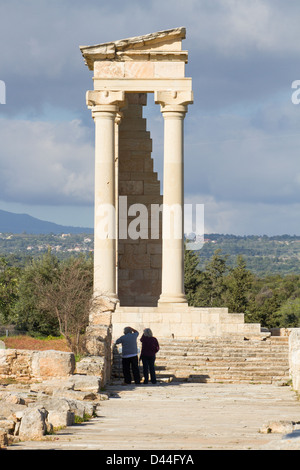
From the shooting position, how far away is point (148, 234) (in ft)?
155

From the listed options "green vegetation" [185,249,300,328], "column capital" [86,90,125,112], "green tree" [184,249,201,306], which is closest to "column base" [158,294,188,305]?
"column capital" [86,90,125,112]

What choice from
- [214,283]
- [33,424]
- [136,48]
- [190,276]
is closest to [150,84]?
[136,48]

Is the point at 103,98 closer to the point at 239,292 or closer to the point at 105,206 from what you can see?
the point at 105,206

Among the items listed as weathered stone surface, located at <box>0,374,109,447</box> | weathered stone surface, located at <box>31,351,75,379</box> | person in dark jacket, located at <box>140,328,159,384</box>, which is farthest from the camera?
person in dark jacket, located at <box>140,328,159,384</box>

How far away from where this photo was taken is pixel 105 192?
40.3 meters

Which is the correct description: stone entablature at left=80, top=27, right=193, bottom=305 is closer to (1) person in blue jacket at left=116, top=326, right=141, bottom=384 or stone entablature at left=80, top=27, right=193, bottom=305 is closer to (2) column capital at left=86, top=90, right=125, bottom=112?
(2) column capital at left=86, top=90, right=125, bottom=112

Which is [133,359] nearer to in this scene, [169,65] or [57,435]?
[57,435]

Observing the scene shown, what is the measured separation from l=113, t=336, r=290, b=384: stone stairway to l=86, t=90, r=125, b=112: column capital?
12192mm

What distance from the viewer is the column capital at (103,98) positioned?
133 feet

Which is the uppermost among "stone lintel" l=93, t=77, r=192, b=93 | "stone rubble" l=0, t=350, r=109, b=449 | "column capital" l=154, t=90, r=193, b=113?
"stone lintel" l=93, t=77, r=192, b=93

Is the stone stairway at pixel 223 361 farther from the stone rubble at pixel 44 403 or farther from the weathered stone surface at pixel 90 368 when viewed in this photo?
the stone rubble at pixel 44 403

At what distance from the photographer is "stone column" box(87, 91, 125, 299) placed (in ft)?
132

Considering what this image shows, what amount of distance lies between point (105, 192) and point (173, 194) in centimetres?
313
